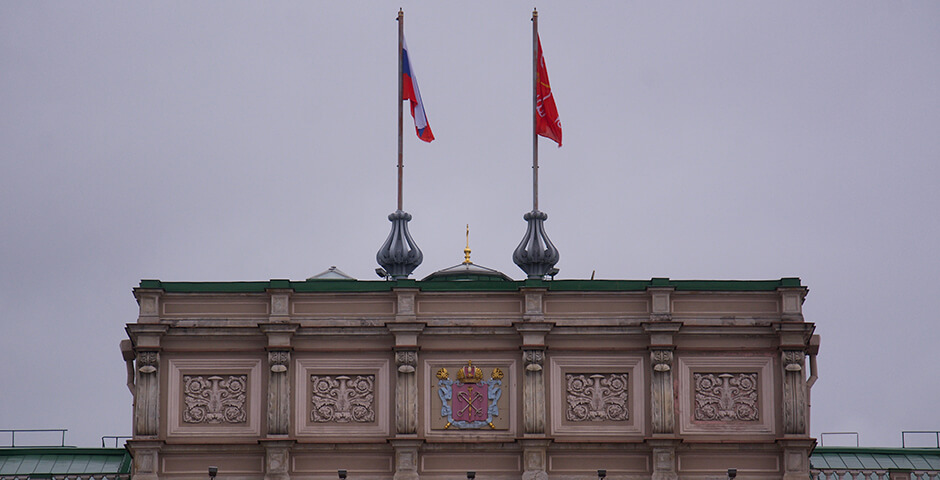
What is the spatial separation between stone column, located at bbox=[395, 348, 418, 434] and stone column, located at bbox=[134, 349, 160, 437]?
7.14 metres

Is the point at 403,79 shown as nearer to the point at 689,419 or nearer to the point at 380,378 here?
the point at 380,378

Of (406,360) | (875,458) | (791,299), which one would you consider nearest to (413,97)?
(406,360)

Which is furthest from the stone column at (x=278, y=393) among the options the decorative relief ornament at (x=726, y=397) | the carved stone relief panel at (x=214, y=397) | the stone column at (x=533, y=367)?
the decorative relief ornament at (x=726, y=397)

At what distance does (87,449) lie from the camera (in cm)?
6388

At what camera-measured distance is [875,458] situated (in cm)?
6462

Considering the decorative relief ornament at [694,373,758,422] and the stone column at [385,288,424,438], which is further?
the decorative relief ornament at [694,373,758,422]

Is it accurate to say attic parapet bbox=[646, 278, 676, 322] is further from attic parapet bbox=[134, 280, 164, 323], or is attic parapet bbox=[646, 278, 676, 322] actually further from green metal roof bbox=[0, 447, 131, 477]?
green metal roof bbox=[0, 447, 131, 477]

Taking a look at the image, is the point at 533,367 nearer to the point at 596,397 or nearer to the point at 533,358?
the point at 533,358

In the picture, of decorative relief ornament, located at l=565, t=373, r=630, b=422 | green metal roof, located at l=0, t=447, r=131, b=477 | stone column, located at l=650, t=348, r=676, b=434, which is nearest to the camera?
stone column, located at l=650, t=348, r=676, b=434

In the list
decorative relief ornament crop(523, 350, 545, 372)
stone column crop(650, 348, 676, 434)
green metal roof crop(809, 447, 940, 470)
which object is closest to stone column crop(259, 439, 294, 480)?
decorative relief ornament crop(523, 350, 545, 372)

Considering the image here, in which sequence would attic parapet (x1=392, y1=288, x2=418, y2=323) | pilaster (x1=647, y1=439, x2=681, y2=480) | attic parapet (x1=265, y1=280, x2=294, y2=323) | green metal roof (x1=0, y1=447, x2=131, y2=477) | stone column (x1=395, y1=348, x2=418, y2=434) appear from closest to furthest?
1. pilaster (x1=647, y1=439, x2=681, y2=480)
2. stone column (x1=395, y1=348, x2=418, y2=434)
3. attic parapet (x1=392, y1=288, x2=418, y2=323)
4. attic parapet (x1=265, y1=280, x2=294, y2=323)
5. green metal roof (x1=0, y1=447, x2=131, y2=477)

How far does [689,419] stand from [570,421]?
3.57m

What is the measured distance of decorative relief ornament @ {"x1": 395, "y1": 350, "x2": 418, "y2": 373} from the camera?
194ft

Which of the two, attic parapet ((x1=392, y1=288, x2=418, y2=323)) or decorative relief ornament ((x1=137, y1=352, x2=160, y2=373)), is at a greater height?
attic parapet ((x1=392, y1=288, x2=418, y2=323))
